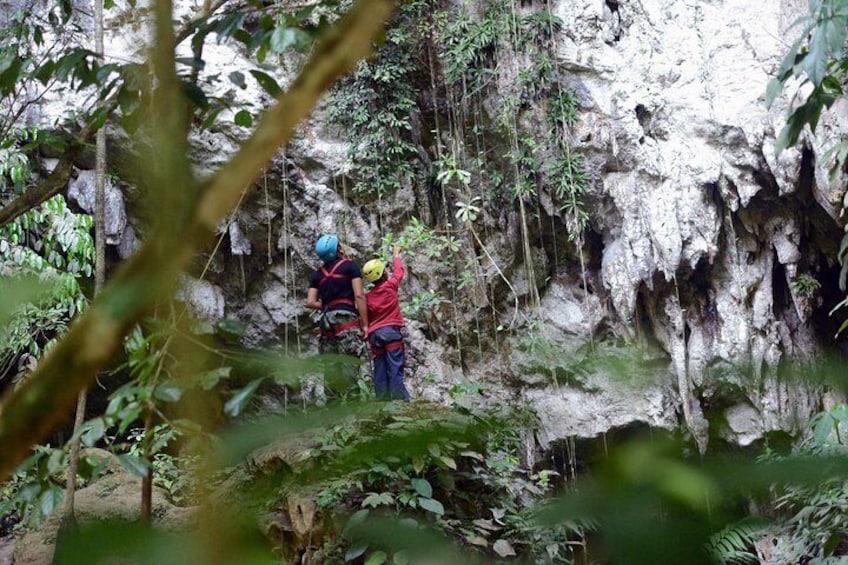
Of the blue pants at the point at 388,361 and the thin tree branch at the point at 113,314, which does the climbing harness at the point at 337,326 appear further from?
the thin tree branch at the point at 113,314

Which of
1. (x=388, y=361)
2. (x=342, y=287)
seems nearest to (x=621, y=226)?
(x=388, y=361)

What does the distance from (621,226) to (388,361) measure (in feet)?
9.09

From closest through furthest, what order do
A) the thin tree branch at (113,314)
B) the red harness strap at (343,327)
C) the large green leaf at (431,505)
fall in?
the thin tree branch at (113,314) < the large green leaf at (431,505) < the red harness strap at (343,327)

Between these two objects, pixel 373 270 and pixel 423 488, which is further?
pixel 373 270

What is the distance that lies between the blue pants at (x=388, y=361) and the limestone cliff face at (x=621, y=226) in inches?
60.7

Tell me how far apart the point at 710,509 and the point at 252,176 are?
0.32 meters

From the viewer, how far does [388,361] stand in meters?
4.55

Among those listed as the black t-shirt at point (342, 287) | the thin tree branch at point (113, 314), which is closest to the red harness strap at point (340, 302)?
the black t-shirt at point (342, 287)

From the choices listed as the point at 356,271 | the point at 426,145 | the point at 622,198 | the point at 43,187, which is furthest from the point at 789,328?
the point at 43,187

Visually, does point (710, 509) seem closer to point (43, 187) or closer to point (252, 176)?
point (252, 176)

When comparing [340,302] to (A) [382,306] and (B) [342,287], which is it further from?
(A) [382,306]

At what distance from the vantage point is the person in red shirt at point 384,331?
4457mm

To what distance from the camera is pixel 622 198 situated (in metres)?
6.44

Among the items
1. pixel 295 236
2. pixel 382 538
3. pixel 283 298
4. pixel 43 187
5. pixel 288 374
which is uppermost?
pixel 295 236
